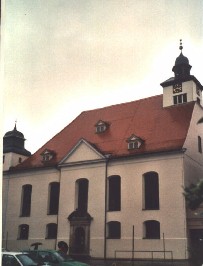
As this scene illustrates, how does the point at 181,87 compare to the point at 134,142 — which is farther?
the point at 181,87

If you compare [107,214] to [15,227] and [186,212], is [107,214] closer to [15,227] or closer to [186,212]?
[186,212]

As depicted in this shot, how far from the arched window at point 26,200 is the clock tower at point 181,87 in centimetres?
1563

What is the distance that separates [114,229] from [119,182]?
378 cm

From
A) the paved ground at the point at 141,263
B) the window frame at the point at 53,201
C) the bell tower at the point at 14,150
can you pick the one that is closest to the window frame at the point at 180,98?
the window frame at the point at 53,201

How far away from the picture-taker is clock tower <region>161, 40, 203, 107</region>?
30.3 metres

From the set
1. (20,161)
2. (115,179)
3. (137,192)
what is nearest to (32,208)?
(20,161)

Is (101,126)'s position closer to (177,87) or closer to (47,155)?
(47,155)

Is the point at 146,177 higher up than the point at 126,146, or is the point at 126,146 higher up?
the point at 126,146

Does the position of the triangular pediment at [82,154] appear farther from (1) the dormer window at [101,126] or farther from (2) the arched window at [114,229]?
(2) the arched window at [114,229]

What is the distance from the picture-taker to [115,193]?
2816cm

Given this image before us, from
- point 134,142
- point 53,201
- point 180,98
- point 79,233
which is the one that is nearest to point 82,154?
point 134,142

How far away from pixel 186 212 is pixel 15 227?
16.8 meters

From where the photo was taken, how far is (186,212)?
79.6ft

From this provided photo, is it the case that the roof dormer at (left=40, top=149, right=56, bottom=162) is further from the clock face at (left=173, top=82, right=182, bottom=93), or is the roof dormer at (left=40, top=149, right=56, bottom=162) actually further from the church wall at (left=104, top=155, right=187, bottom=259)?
the clock face at (left=173, top=82, right=182, bottom=93)
